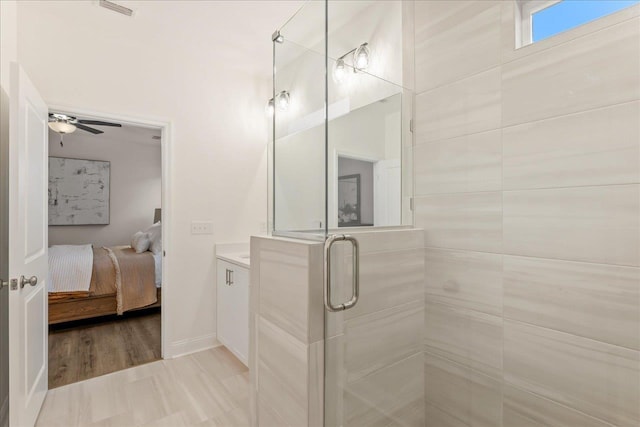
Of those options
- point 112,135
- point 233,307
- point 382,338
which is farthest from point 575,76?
point 112,135

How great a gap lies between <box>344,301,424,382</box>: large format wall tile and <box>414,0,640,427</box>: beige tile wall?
94 mm

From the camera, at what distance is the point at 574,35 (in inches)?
42.9

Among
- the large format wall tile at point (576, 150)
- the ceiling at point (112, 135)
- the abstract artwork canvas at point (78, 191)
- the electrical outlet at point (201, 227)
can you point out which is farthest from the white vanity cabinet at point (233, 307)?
the abstract artwork canvas at point (78, 191)

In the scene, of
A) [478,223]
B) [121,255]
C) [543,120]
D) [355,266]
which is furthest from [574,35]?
[121,255]

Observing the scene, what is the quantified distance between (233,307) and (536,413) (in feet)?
6.80

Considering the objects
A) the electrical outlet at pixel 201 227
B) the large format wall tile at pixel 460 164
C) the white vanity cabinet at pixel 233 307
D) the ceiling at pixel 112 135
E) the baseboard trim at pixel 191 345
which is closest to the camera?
the large format wall tile at pixel 460 164

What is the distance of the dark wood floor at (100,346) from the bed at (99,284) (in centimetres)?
14

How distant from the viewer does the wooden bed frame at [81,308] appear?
3.25 m

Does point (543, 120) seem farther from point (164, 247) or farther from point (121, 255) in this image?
Answer: point (121, 255)

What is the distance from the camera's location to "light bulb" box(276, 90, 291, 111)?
5.43 ft

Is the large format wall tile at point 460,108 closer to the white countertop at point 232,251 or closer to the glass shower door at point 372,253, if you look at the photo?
the glass shower door at point 372,253

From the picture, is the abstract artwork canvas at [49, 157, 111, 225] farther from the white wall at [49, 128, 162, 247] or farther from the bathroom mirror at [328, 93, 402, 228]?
the bathroom mirror at [328, 93, 402, 228]

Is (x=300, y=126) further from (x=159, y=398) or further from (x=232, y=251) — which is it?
(x=159, y=398)

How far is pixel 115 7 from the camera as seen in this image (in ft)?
7.04
